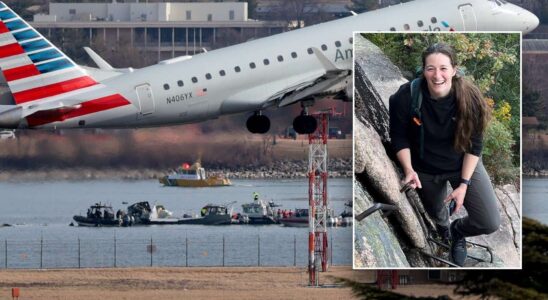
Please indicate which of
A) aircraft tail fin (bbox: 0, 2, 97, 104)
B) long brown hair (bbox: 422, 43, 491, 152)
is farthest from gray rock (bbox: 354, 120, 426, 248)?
aircraft tail fin (bbox: 0, 2, 97, 104)

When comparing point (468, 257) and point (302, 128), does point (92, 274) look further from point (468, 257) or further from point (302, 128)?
point (468, 257)

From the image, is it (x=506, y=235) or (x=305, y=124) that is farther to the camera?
(x=305, y=124)

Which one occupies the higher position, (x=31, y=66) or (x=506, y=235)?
(x=31, y=66)

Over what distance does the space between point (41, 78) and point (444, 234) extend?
92.6 ft

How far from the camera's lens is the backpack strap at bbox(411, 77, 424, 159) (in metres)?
68.4

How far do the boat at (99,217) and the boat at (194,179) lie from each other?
8.77m

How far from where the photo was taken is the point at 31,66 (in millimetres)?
93562

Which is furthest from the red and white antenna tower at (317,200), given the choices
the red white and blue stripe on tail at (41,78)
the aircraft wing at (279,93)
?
the red white and blue stripe on tail at (41,78)

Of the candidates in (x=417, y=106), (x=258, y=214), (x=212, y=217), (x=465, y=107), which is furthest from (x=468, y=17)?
(x=258, y=214)

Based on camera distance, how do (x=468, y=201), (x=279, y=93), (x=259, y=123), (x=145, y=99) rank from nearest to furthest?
(x=468, y=201), (x=145, y=99), (x=279, y=93), (x=259, y=123)

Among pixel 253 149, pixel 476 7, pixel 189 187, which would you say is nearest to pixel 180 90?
pixel 476 7

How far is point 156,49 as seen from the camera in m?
181

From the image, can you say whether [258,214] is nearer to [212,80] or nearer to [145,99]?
[212,80]

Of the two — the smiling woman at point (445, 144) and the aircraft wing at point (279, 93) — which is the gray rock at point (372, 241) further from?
the aircraft wing at point (279, 93)
